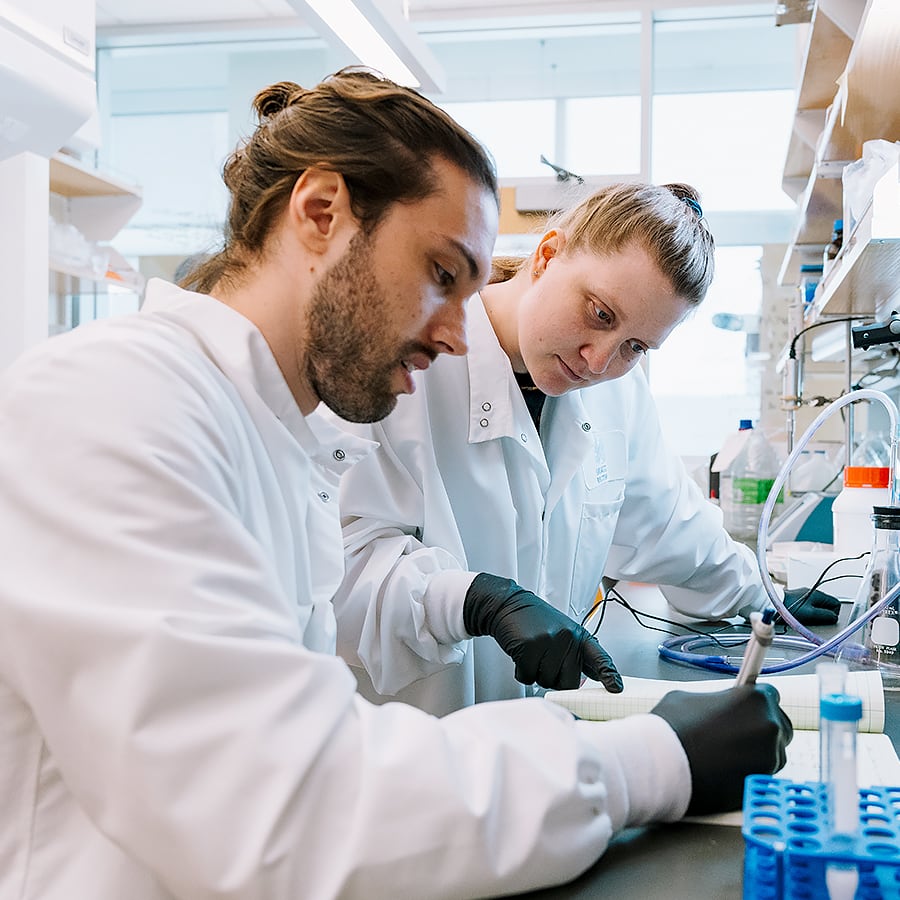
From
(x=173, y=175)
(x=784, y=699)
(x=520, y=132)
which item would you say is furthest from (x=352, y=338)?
(x=173, y=175)

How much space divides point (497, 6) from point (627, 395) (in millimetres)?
3386

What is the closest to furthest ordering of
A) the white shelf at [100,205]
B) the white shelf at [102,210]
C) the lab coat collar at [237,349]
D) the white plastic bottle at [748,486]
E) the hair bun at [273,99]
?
the lab coat collar at [237,349]
the hair bun at [273,99]
the white plastic bottle at [748,486]
the white shelf at [102,210]
the white shelf at [100,205]

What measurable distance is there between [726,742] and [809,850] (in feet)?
0.69

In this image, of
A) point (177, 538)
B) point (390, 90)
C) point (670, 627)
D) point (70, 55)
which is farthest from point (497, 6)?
point (177, 538)

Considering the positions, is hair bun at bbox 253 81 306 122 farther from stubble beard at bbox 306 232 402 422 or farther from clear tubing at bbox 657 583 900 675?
clear tubing at bbox 657 583 900 675

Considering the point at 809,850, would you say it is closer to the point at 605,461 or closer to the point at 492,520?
the point at 492,520

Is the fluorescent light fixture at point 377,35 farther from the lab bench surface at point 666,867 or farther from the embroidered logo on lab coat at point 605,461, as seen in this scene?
the lab bench surface at point 666,867

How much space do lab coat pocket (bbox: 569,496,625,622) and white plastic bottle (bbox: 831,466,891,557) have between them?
1.49 ft

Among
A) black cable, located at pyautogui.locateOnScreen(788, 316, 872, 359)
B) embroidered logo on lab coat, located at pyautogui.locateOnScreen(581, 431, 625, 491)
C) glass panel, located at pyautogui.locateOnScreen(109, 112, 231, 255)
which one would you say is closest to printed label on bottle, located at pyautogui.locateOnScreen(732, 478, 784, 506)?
black cable, located at pyautogui.locateOnScreen(788, 316, 872, 359)

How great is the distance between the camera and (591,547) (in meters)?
1.79

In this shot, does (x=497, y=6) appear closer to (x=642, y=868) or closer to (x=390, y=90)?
(x=390, y=90)

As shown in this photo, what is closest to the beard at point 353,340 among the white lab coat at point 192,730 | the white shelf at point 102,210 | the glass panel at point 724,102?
the white lab coat at point 192,730

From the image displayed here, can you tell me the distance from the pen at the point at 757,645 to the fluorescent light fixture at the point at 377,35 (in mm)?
1553

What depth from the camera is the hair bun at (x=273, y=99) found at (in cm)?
116
